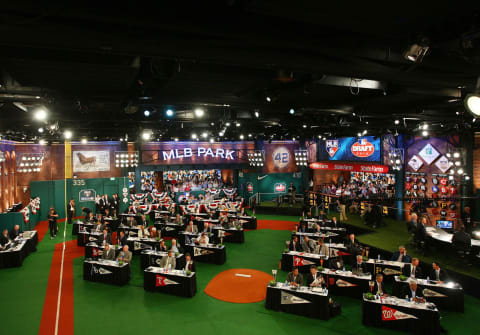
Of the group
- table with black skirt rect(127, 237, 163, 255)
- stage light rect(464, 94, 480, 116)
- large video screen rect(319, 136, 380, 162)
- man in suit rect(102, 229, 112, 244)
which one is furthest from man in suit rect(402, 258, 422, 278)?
man in suit rect(102, 229, 112, 244)

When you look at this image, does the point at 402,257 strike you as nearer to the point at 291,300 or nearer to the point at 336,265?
the point at 336,265

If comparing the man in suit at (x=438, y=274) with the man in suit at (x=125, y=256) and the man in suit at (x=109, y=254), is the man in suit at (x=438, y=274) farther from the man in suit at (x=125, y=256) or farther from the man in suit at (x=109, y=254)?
the man in suit at (x=109, y=254)

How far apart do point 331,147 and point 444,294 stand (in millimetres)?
15627

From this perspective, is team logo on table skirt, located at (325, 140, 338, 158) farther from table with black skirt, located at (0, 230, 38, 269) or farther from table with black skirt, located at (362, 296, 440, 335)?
table with black skirt, located at (0, 230, 38, 269)

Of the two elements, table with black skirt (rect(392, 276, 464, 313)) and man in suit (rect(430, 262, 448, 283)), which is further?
man in suit (rect(430, 262, 448, 283))

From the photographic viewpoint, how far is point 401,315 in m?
7.71

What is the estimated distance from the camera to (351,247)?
12289mm

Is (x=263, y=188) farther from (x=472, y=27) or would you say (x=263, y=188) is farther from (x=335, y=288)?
(x=472, y=27)

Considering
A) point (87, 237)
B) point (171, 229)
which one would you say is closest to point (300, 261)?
point (171, 229)

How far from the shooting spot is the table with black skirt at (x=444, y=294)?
8.67 meters

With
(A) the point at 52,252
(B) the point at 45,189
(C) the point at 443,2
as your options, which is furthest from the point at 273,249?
(B) the point at 45,189

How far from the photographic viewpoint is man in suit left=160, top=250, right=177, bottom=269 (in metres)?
10.6

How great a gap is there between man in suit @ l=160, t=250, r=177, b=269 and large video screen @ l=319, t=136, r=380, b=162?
14230 millimetres

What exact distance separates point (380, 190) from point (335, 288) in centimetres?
1395
